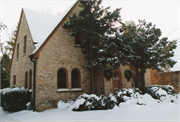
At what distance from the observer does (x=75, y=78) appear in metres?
12.0

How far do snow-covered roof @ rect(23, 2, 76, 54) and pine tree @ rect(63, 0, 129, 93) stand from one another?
172cm

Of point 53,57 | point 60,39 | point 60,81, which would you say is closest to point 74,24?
point 60,39

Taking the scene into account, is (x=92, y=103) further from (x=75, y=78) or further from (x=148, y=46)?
(x=148, y=46)

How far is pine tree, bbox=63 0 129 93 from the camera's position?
426 inches

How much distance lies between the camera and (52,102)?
411 inches

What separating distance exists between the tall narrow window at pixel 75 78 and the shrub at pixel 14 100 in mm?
3599

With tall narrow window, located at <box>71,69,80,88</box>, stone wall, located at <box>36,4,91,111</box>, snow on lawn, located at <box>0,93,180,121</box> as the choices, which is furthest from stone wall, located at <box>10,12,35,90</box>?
snow on lawn, located at <box>0,93,180,121</box>

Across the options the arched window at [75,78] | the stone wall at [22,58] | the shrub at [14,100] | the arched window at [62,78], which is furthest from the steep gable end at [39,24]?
the shrub at [14,100]

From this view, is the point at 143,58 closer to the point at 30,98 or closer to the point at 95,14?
the point at 95,14

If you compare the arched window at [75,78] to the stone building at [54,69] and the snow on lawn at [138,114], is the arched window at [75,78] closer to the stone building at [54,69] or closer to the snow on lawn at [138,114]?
the stone building at [54,69]

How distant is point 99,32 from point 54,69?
4.08 m

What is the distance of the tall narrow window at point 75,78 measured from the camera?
38.8ft

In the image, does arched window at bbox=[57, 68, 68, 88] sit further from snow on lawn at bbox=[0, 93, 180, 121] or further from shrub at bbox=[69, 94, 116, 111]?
snow on lawn at bbox=[0, 93, 180, 121]

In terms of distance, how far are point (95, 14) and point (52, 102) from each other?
6481 millimetres
